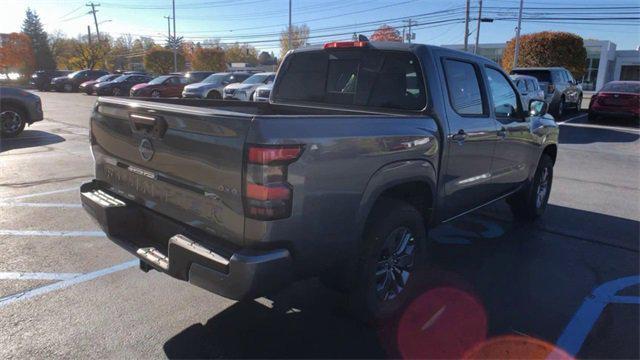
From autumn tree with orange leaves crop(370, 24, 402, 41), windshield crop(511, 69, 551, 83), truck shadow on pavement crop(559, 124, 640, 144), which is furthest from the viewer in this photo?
autumn tree with orange leaves crop(370, 24, 402, 41)

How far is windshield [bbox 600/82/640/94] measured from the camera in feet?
53.9

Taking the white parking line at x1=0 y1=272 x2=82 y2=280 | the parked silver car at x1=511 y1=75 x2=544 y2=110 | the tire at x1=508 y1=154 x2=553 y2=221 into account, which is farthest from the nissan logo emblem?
the parked silver car at x1=511 y1=75 x2=544 y2=110

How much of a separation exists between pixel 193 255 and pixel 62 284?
1.97 metres

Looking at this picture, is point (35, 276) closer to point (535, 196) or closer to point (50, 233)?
point (50, 233)

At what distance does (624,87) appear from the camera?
16.8 metres

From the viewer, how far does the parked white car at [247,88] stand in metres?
19.8

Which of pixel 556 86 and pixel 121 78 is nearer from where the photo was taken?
pixel 556 86

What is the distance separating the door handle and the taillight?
182cm

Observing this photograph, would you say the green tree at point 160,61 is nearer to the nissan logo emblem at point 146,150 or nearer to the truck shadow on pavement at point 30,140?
the truck shadow on pavement at point 30,140

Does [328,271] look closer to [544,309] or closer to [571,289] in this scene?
[544,309]

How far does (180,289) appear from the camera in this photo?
3941mm

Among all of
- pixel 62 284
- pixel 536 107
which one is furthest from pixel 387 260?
pixel 536 107

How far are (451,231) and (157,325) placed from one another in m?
3.53

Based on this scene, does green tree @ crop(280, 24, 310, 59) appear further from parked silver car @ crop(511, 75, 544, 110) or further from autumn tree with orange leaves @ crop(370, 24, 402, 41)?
parked silver car @ crop(511, 75, 544, 110)
